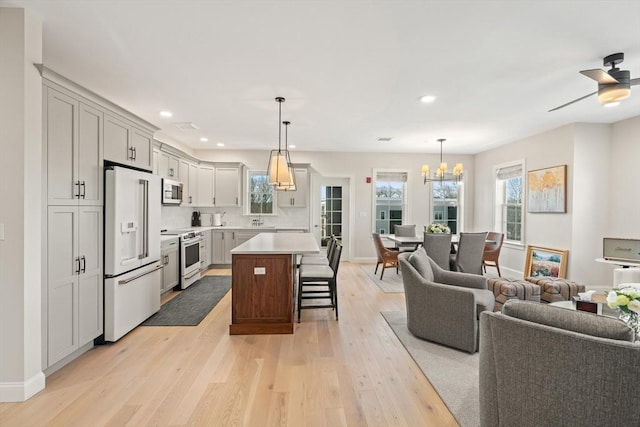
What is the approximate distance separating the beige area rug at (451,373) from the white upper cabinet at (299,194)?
4.12 metres

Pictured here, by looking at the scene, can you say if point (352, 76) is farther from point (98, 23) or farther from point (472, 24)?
point (98, 23)

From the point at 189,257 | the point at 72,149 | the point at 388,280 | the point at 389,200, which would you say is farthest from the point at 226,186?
the point at 72,149

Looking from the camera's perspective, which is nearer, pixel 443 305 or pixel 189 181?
pixel 443 305

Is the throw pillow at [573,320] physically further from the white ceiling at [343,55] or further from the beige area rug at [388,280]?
the beige area rug at [388,280]

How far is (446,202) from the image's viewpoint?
7.62m

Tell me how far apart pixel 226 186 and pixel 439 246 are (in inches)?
179

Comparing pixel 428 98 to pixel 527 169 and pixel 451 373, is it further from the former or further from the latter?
pixel 527 169

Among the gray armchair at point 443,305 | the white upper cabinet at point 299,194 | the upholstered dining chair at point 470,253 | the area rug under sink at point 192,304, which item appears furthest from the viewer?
the white upper cabinet at point 299,194

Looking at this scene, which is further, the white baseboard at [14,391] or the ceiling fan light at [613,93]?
the ceiling fan light at [613,93]

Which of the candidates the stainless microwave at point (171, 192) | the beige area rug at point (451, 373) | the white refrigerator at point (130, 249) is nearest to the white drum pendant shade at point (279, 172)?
the white refrigerator at point (130, 249)

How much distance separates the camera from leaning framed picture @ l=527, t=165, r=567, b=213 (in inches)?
194

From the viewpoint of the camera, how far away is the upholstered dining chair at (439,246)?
4.82 metres

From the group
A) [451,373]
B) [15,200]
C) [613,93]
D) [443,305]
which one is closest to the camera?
[15,200]

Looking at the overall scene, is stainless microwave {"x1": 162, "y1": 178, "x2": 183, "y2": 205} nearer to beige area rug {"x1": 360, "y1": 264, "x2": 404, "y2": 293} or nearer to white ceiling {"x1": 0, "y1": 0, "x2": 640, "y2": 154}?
white ceiling {"x1": 0, "y1": 0, "x2": 640, "y2": 154}
